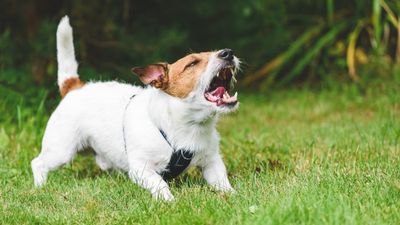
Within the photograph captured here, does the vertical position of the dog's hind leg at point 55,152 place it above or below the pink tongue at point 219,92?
below

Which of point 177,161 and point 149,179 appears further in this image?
point 177,161

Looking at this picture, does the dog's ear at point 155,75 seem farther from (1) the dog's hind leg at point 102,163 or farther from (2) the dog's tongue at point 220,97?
(1) the dog's hind leg at point 102,163

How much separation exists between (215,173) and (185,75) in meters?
0.68

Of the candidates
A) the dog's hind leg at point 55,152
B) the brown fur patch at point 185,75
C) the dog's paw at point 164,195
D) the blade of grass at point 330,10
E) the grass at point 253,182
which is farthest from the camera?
the blade of grass at point 330,10

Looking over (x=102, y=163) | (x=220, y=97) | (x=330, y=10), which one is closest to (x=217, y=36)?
(x=330, y=10)

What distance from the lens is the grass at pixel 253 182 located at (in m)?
3.54

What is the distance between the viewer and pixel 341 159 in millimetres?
4984

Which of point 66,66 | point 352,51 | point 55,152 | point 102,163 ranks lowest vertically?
point 352,51

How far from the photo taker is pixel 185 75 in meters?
4.48

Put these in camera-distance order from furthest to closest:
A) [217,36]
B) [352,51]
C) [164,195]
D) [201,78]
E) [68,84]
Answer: [217,36]
[352,51]
[68,84]
[201,78]
[164,195]

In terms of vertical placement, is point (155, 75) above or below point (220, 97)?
above

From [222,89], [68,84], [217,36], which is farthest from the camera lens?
[217,36]

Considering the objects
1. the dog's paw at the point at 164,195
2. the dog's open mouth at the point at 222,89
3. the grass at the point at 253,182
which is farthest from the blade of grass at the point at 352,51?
the dog's paw at the point at 164,195

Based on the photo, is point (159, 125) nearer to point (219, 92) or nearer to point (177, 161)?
point (177, 161)
